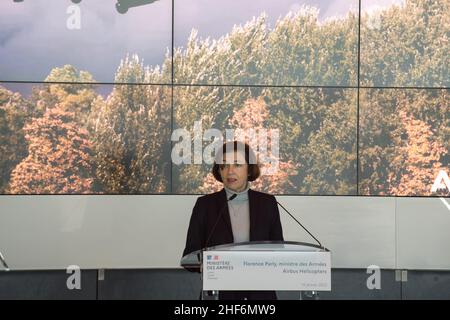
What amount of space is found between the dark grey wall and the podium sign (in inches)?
94.2

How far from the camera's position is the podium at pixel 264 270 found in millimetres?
4156

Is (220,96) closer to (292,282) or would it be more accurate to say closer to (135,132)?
(135,132)

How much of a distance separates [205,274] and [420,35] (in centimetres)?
320

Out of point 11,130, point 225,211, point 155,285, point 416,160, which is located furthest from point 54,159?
point 416,160

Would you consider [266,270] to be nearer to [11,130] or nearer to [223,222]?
[223,222]

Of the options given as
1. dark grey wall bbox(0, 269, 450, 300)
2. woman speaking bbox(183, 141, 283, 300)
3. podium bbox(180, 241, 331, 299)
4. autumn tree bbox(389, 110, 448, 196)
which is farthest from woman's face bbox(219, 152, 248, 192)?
autumn tree bbox(389, 110, 448, 196)

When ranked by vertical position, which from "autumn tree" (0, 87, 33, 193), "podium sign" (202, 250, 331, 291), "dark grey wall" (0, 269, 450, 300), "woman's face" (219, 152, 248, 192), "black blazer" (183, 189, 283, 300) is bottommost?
"dark grey wall" (0, 269, 450, 300)

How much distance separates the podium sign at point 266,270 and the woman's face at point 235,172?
0.78 m

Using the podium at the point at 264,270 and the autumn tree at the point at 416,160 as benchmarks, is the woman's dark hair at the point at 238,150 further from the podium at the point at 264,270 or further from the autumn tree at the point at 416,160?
the autumn tree at the point at 416,160

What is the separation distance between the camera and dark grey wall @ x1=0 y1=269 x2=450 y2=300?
6.49 meters

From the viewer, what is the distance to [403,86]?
658cm

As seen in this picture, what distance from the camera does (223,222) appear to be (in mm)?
4793

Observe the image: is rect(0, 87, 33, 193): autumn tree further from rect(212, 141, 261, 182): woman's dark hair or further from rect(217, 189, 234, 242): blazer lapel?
rect(217, 189, 234, 242): blazer lapel

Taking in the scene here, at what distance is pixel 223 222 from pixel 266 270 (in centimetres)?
66
